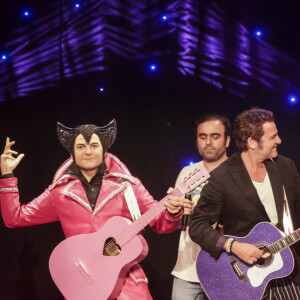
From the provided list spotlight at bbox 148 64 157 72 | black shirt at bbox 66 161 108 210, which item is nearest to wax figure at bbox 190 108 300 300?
black shirt at bbox 66 161 108 210

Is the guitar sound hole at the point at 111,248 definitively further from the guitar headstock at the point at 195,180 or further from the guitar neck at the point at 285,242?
the guitar neck at the point at 285,242

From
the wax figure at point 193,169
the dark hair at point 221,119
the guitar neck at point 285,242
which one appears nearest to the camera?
the guitar neck at point 285,242

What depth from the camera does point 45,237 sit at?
4586mm

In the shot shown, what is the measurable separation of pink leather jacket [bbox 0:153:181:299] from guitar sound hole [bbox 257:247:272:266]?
2.16ft

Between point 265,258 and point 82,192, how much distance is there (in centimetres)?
150

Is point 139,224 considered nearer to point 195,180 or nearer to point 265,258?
point 195,180

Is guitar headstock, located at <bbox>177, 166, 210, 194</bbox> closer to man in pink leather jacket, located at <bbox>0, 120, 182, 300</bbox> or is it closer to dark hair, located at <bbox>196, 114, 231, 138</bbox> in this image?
man in pink leather jacket, located at <bbox>0, 120, 182, 300</bbox>

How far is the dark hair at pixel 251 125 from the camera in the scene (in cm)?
336

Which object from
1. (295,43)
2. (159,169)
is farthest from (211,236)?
(295,43)

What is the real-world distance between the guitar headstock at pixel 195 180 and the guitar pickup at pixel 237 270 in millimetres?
656

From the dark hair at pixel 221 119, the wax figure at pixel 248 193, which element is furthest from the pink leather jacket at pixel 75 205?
the dark hair at pixel 221 119

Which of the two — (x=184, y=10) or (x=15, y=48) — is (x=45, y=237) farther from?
(x=184, y=10)

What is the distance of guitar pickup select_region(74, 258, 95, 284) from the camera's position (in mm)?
3151

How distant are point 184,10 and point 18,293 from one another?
3.48 m
